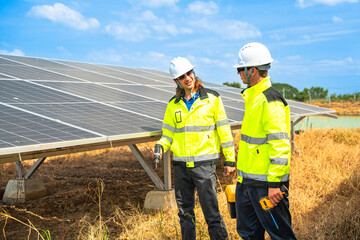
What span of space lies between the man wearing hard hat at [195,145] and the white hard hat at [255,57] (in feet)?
3.13

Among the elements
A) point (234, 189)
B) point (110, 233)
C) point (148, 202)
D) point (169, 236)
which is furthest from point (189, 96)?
point (148, 202)

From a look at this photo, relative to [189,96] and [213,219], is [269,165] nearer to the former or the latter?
[213,219]

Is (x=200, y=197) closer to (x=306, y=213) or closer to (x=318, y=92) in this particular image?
(x=306, y=213)

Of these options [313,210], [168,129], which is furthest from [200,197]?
[313,210]

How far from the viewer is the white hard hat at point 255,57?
352 centimetres

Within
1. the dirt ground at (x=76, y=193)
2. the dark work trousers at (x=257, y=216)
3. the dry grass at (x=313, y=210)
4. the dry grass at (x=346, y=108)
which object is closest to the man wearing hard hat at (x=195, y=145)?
the dry grass at (x=313, y=210)

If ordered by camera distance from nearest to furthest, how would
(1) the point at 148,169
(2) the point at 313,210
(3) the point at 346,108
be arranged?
(2) the point at 313,210 < (1) the point at 148,169 < (3) the point at 346,108

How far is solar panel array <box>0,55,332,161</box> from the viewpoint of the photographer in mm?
4263

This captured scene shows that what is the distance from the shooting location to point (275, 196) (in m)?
3.17

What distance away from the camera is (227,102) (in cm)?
884

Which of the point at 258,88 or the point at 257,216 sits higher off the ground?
the point at 258,88

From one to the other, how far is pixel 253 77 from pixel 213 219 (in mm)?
1759

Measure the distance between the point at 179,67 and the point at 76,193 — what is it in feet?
17.8

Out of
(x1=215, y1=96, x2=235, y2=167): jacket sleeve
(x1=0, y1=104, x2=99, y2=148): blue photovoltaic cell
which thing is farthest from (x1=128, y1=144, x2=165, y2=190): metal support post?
(x1=215, y1=96, x2=235, y2=167): jacket sleeve
